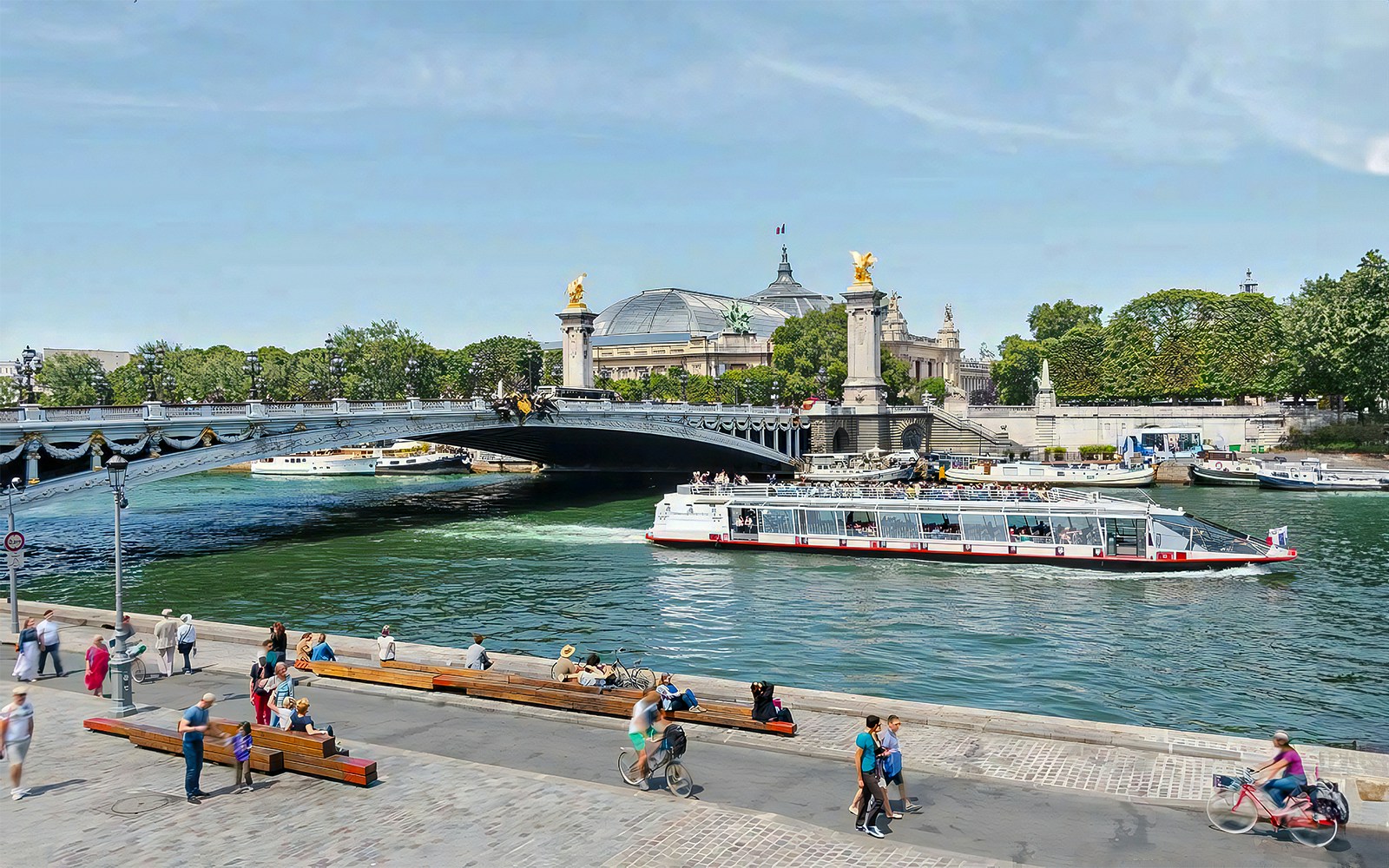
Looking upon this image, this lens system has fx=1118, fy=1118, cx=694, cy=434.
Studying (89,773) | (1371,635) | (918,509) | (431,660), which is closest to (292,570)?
(431,660)

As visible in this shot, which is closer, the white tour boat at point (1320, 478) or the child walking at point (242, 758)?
the child walking at point (242, 758)

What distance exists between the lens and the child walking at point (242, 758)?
16.9 metres

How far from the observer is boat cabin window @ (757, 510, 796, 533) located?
58125 millimetres

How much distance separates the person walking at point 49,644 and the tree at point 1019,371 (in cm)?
14775

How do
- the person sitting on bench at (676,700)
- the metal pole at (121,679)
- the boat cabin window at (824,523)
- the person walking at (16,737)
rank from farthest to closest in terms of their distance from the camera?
the boat cabin window at (824,523) → the metal pole at (121,679) → the person sitting on bench at (676,700) → the person walking at (16,737)

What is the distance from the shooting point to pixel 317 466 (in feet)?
411

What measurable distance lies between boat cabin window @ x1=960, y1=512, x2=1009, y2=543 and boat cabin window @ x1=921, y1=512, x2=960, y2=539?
0.47 metres

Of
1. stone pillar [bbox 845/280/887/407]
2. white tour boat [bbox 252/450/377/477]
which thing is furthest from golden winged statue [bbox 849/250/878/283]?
white tour boat [bbox 252/450/377/477]

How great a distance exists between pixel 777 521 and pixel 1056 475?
44.4 metres

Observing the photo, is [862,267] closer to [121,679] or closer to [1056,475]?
[1056,475]

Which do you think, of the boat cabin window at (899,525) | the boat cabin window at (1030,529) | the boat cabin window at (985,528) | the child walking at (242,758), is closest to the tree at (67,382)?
the boat cabin window at (899,525)

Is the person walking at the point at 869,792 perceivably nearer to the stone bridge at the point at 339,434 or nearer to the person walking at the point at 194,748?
the person walking at the point at 194,748

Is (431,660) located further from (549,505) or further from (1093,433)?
(1093,433)

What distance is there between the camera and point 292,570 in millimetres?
51000
